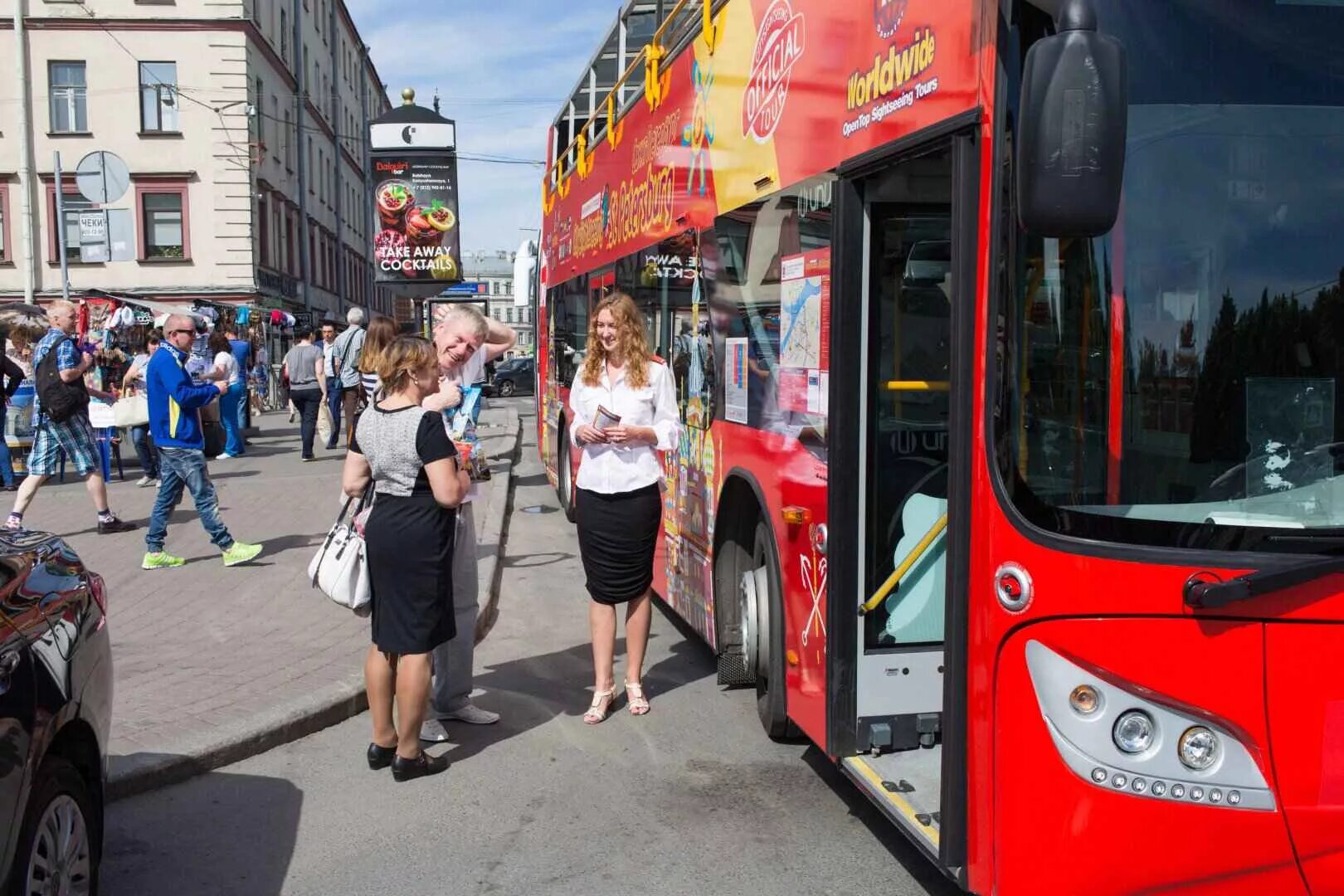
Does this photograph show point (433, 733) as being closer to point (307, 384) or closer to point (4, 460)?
point (4, 460)

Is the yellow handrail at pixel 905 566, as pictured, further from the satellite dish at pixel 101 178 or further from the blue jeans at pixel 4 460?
the satellite dish at pixel 101 178

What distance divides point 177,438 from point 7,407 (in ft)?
19.3

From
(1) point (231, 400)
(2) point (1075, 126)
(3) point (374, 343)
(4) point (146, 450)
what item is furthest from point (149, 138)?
(2) point (1075, 126)

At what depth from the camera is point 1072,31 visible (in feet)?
8.38

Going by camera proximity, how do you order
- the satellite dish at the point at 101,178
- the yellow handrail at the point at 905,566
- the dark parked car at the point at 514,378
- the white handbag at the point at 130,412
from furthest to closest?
the dark parked car at the point at 514,378, the satellite dish at the point at 101,178, the white handbag at the point at 130,412, the yellow handrail at the point at 905,566

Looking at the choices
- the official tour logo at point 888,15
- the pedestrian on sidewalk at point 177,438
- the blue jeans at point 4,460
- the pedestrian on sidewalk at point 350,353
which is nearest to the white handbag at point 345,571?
the official tour logo at point 888,15

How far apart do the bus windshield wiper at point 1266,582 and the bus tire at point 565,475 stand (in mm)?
7978

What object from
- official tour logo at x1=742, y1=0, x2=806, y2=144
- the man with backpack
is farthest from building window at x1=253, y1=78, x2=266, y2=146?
official tour logo at x1=742, y1=0, x2=806, y2=144

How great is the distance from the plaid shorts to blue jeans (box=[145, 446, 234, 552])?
4.85 feet

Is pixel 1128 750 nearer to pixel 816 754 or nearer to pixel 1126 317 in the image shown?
pixel 1126 317

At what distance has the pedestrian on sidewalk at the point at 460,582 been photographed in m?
5.33

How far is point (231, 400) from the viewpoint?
1725cm

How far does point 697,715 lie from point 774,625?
1052 mm

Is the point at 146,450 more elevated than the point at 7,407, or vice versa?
the point at 7,407
